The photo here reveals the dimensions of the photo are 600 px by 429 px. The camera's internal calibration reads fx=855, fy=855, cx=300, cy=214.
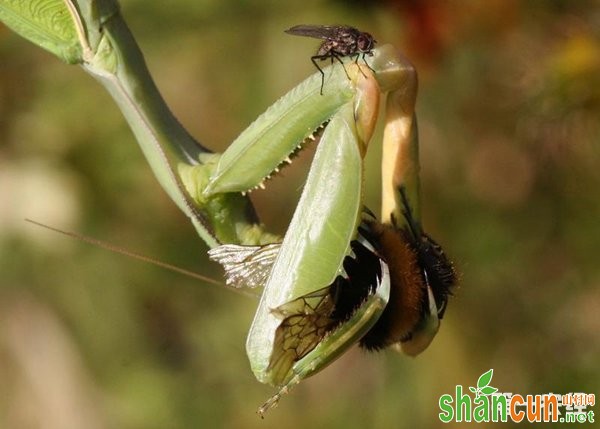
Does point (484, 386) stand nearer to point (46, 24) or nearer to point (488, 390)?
point (488, 390)

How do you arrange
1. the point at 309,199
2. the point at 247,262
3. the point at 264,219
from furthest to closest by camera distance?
the point at 264,219 → the point at 247,262 → the point at 309,199

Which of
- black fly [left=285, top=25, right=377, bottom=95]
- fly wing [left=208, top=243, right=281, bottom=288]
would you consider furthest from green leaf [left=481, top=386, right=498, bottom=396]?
black fly [left=285, top=25, right=377, bottom=95]

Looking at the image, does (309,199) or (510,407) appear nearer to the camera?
(309,199)

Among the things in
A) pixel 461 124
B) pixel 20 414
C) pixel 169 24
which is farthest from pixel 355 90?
pixel 20 414

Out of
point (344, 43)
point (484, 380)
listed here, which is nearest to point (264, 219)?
point (484, 380)

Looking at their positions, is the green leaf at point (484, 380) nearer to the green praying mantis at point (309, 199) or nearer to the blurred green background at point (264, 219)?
the blurred green background at point (264, 219)

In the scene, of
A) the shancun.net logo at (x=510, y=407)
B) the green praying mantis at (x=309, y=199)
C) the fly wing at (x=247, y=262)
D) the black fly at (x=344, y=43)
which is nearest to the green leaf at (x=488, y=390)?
the shancun.net logo at (x=510, y=407)
